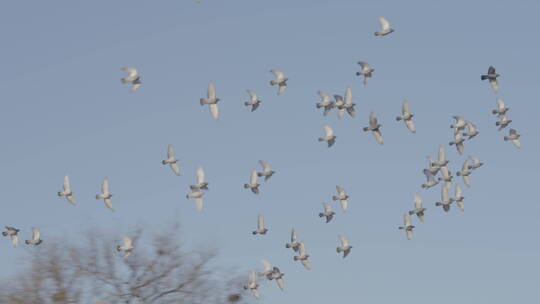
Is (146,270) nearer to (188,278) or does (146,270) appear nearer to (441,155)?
(188,278)

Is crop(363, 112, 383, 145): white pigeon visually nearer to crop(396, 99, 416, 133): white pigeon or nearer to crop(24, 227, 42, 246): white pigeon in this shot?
crop(396, 99, 416, 133): white pigeon

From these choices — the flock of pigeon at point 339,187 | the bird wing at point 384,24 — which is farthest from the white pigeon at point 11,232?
the bird wing at point 384,24

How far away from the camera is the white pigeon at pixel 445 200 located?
70875mm

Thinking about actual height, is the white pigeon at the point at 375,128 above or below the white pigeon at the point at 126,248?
above

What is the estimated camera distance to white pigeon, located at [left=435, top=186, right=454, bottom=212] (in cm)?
7088

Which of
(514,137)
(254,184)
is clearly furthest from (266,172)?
(514,137)

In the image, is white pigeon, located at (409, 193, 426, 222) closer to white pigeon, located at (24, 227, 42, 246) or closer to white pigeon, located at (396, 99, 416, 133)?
white pigeon, located at (396, 99, 416, 133)

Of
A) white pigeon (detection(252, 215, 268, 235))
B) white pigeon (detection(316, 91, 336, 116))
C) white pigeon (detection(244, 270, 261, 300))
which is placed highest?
white pigeon (detection(316, 91, 336, 116))

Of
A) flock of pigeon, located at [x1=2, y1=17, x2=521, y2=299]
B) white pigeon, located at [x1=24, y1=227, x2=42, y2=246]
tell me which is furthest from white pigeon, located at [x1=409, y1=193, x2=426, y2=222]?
white pigeon, located at [x1=24, y1=227, x2=42, y2=246]

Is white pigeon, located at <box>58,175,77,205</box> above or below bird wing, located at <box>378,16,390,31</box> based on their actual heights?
below

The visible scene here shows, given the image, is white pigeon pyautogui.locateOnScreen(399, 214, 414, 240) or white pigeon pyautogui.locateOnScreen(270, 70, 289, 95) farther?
white pigeon pyautogui.locateOnScreen(399, 214, 414, 240)

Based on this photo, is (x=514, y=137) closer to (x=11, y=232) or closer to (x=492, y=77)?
(x=492, y=77)

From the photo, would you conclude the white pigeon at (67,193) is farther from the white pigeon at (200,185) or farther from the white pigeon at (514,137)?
the white pigeon at (514,137)

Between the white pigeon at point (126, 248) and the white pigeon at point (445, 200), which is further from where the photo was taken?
the white pigeon at point (445, 200)
